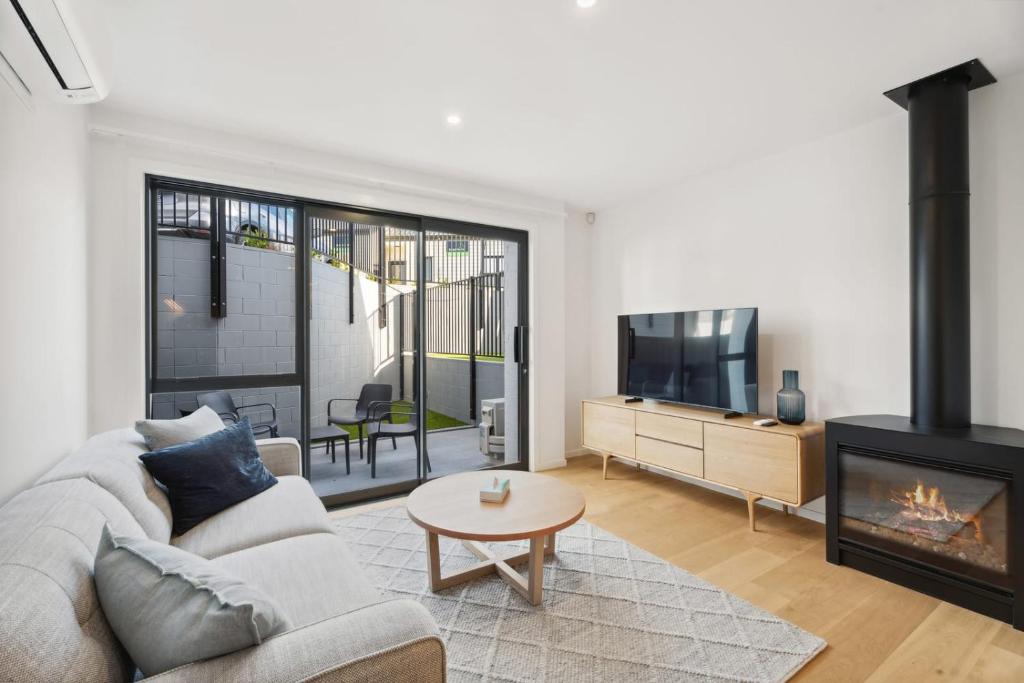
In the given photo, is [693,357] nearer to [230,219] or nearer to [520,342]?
[520,342]

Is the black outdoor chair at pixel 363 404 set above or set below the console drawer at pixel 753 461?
above

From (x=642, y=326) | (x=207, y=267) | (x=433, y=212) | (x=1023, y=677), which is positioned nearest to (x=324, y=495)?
(x=207, y=267)

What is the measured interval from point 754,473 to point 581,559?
1.24m

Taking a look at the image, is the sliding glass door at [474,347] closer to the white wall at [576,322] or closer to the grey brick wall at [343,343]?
the grey brick wall at [343,343]

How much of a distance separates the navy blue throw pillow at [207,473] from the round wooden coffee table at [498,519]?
77 cm

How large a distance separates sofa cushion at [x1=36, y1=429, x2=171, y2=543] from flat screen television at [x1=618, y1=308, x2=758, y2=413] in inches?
127

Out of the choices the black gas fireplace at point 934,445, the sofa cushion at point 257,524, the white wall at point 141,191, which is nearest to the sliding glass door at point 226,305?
the white wall at point 141,191

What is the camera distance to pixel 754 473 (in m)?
2.99

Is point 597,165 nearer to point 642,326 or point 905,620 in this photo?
point 642,326

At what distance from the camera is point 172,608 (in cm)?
95

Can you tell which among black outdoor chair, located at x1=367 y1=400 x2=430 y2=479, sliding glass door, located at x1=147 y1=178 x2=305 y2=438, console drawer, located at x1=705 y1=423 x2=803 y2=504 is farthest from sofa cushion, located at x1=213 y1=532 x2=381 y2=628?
console drawer, located at x1=705 y1=423 x2=803 y2=504

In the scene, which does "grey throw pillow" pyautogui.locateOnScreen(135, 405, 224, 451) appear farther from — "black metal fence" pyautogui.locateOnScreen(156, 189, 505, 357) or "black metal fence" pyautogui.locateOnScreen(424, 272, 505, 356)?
"black metal fence" pyautogui.locateOnScreen(424, 272, 505, 356)

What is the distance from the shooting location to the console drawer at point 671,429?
336 centimetres

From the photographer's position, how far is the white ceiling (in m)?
1.93
